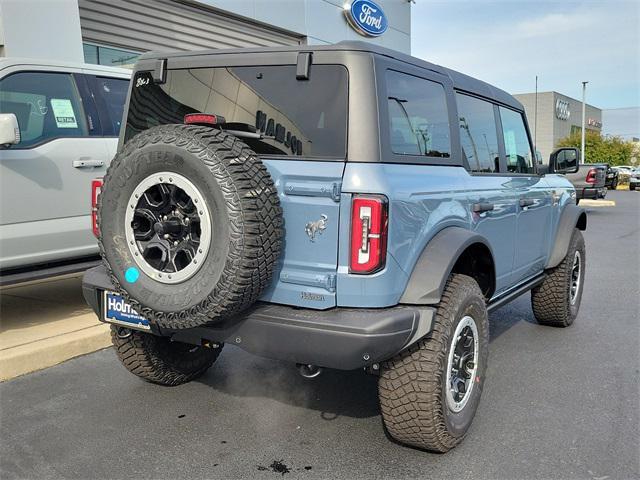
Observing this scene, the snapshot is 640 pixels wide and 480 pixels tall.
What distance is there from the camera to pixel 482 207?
3350 millimetres

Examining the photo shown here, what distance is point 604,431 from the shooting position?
3.13m

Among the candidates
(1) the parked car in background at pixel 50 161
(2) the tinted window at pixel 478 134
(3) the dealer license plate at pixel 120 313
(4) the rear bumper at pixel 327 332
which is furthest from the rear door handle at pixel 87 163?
(2) the tinted window at pixel 478 134

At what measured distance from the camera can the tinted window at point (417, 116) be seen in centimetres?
282

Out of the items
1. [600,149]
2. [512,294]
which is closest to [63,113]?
[512,294]

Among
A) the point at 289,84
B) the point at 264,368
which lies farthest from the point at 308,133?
the point at 264,368

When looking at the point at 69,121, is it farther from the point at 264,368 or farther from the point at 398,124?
the point at 398,124

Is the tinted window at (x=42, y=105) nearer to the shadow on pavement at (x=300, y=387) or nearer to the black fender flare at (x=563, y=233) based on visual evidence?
the shadow on pavement at (x=300, y=387)

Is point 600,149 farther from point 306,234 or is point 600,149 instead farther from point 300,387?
point 306,234

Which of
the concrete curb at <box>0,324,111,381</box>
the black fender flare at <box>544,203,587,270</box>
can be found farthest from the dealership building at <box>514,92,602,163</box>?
the concrete curb at <box>0,324,111,381</box>

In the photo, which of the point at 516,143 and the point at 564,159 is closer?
the point at 516,143

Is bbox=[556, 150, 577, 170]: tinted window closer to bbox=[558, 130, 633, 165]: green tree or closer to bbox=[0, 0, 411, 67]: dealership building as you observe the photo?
bbox=[0, 0, 411, 67]: dealership building

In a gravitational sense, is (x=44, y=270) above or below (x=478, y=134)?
below

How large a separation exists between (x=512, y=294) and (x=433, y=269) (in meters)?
1.56

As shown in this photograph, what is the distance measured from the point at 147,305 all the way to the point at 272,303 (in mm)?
573
